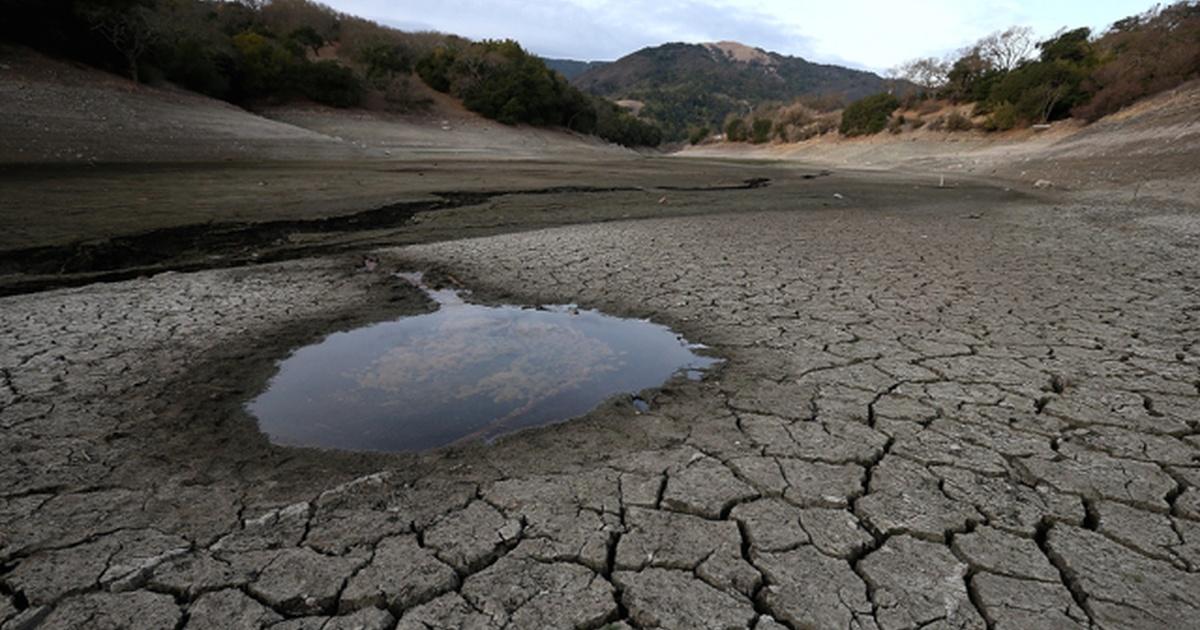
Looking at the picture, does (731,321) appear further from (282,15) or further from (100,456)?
(282,15)

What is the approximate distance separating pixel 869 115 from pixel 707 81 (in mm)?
98067

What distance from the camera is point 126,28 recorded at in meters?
20.4

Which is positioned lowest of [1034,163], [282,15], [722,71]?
[1034,163]

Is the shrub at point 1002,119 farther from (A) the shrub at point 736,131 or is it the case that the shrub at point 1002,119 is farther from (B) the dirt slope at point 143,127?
(A) the shrub at point 736,131

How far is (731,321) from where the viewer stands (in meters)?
4.30

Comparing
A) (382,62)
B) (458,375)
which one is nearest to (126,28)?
(382,62)

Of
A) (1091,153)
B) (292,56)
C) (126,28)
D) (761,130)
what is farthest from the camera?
(761,130)

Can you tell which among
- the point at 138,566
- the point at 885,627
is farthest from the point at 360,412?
the point at 885,627

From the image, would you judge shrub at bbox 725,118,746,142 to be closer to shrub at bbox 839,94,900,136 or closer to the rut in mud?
shrub at bbox 839,94,900,136

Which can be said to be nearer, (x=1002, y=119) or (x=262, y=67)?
(x=262, y=67)

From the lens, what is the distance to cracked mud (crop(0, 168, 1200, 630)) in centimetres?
172

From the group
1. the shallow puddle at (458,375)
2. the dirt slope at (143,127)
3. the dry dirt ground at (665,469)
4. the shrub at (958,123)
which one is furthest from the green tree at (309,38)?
the shallow puddle at (458,375)

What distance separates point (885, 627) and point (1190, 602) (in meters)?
0.93

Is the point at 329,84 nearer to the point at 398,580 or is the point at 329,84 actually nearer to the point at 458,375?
the point at 458,375
